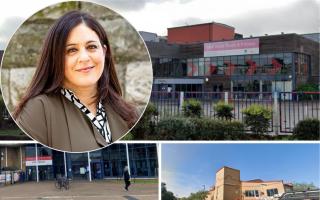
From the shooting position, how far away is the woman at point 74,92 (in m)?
2.64

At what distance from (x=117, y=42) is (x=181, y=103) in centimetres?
205

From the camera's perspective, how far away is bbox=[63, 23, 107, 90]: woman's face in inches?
104

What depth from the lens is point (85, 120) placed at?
280 centimetres

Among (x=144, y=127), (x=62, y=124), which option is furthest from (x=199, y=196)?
(x=62, y=124)

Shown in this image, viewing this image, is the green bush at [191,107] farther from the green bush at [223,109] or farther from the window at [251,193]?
the window at [251,193]

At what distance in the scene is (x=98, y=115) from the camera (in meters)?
2.83

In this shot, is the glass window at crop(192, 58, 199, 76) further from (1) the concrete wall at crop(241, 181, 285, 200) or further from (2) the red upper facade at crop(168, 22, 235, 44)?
(1) the concrete wall at crop(241, 181, 285, 200)

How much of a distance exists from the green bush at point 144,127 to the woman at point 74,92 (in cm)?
35

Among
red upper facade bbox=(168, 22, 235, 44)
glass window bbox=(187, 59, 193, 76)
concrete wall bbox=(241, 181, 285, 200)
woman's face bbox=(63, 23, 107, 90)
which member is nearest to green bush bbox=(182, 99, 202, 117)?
glass window bbox=(187, 59, 193, 76)

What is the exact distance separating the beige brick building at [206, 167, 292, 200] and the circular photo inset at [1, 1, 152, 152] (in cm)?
132

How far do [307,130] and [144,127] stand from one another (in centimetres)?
173

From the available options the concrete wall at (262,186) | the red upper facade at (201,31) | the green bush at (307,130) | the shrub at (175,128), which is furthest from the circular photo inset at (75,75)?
the green bush at (307,130)

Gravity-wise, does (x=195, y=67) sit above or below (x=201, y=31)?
below

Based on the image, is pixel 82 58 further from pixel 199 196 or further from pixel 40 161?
pixel 199 196
